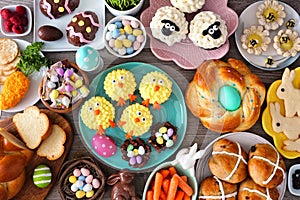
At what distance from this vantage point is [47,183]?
1.48m

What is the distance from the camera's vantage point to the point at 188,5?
1516 millimetres

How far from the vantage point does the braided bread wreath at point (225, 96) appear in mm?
1483

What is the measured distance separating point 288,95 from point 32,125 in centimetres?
83

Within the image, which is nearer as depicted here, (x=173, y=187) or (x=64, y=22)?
(x=173, y=187)

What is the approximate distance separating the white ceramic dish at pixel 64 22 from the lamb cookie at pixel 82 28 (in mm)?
20

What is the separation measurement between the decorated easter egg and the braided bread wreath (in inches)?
12.8

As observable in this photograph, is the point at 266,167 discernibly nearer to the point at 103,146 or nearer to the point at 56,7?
the point at 103,146

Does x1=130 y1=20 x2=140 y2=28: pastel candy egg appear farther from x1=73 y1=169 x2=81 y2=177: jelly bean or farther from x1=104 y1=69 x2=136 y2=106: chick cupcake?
x1=73 y1=169 x2=81 y2=177: jelly bean

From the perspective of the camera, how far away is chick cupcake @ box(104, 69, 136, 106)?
149cm

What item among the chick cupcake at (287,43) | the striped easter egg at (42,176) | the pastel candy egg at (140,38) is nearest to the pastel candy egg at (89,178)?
the striped easter egg at (42,176)

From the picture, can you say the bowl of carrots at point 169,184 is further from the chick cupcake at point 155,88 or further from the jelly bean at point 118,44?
the jelly bean at point 118,44

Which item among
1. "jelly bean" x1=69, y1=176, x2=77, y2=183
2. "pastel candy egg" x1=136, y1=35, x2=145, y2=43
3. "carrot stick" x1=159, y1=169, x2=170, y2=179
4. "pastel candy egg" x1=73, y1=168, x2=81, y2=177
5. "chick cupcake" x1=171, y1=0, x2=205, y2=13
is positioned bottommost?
"jelly bean" x1=69, y1=176, x2=77, y2=183

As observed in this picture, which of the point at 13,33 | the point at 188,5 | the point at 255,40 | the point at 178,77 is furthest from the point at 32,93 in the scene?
the point at 255,40

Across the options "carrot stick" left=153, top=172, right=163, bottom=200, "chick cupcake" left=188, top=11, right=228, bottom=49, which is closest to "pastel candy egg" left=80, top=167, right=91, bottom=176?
"carrot stick" left=153, top=172, right=163, bottom=200
